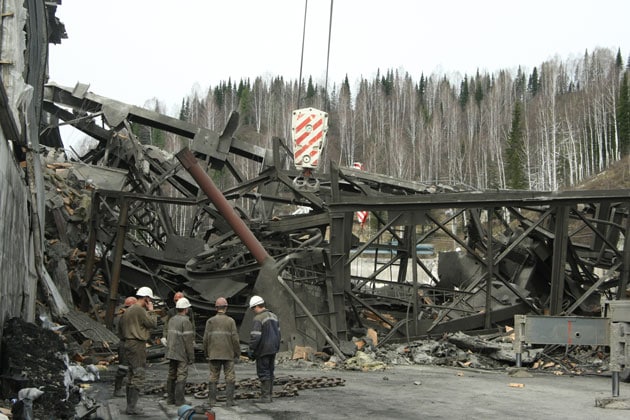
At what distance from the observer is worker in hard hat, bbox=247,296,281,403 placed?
377 inches

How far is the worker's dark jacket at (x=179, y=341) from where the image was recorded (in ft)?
30.3

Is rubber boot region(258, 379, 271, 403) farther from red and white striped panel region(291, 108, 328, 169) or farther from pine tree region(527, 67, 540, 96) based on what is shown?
pine tree region(527, 67, 540, 96)

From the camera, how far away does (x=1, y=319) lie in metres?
7.85

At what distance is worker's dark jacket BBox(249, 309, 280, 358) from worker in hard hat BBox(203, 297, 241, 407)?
30 cm

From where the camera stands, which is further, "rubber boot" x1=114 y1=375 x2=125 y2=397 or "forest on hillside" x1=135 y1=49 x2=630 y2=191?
"forest on hillside" x1=135 y1=49 x2=630 y2=191

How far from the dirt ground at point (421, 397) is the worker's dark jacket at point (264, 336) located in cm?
66

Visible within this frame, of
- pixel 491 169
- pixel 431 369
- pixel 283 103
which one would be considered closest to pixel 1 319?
pixel 431 369

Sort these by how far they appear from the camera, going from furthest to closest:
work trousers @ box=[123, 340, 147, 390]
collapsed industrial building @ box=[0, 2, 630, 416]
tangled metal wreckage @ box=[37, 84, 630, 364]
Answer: tangled metal wreckage @ box=[37, 84, 630, 364], collapsed industrial building @ box=[0, 2, 630, 416], work trousers @ box=[123, 340, 147, 390]

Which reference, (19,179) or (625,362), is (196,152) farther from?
(625,362)

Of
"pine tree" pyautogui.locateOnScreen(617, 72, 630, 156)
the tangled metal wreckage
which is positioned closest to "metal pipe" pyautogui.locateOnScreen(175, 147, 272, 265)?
the tangled metal wreckage

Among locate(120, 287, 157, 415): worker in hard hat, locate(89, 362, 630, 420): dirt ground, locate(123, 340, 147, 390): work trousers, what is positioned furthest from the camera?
locate(120, 287, 157, 415): worker in hard hat

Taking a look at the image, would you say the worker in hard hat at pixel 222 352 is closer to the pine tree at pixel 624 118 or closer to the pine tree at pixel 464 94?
the pine tree at pixel 624 118

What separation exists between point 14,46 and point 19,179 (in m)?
2.01

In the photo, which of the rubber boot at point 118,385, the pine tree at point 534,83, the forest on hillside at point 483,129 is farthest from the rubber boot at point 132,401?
the pine tree at point 534,83
